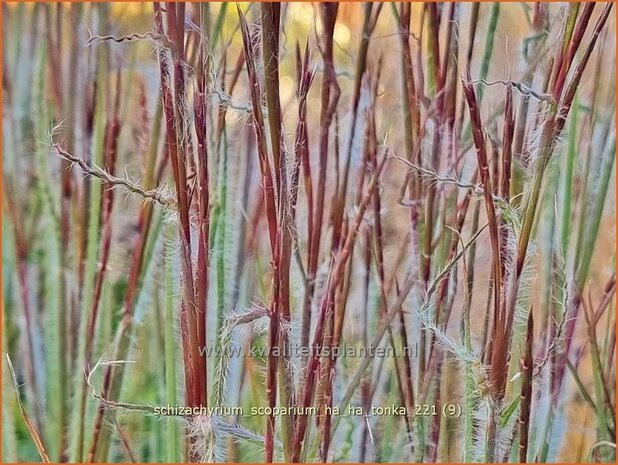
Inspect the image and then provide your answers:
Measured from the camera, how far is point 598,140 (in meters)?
0.73

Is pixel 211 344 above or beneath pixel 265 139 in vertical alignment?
beneath

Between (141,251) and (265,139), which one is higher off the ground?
(265,139)

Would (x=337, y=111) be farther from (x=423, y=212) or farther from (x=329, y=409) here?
(x=329, y=409)

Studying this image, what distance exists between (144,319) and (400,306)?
0.34 meters

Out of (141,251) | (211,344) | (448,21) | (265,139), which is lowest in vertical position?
(211,344)

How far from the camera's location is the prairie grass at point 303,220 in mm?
710

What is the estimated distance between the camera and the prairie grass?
0.71m

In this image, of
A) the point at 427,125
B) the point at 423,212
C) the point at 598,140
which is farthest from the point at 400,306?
the point at 598,140

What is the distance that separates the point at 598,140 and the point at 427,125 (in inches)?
9.1

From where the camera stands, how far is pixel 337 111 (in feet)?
2.35

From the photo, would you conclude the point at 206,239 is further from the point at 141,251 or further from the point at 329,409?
the point at 329,409

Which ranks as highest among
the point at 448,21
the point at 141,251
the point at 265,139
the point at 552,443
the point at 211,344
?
the point at 448,21

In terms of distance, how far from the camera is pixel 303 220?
0.71m

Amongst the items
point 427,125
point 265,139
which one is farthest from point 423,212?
point 265,139
